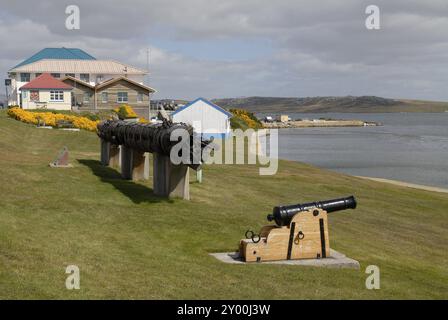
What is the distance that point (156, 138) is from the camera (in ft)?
57.0

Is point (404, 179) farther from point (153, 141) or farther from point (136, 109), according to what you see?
point (136, 109)

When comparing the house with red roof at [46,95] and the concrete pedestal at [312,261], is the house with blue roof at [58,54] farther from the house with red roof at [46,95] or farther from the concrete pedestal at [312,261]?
the concrete pedestal at [312,261]

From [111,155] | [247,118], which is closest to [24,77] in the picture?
[247,118]

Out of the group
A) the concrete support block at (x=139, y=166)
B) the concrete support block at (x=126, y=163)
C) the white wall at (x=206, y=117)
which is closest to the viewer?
the concrete support block at (x=139, y=166)

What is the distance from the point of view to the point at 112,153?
84.3 feet

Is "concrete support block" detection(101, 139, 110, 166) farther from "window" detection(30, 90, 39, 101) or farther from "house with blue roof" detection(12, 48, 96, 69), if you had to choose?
"house with blue roof" detection(12, 48, 96, 69)

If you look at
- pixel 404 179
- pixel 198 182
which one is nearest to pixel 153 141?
pixel 198 182

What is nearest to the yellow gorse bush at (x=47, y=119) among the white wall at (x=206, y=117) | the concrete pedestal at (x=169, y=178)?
the white wall at (x=206, y=117)

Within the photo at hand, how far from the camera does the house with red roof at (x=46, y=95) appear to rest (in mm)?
64312

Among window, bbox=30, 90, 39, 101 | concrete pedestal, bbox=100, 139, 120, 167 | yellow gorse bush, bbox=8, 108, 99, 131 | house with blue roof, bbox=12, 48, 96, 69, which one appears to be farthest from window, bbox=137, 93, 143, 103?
concrete pedestal, bbox=100, 139, 120, 167

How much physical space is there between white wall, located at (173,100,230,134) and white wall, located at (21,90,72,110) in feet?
41.0

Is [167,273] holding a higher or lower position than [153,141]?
lower

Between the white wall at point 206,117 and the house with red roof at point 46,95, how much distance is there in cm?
1276

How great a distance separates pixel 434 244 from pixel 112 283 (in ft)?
36.3
